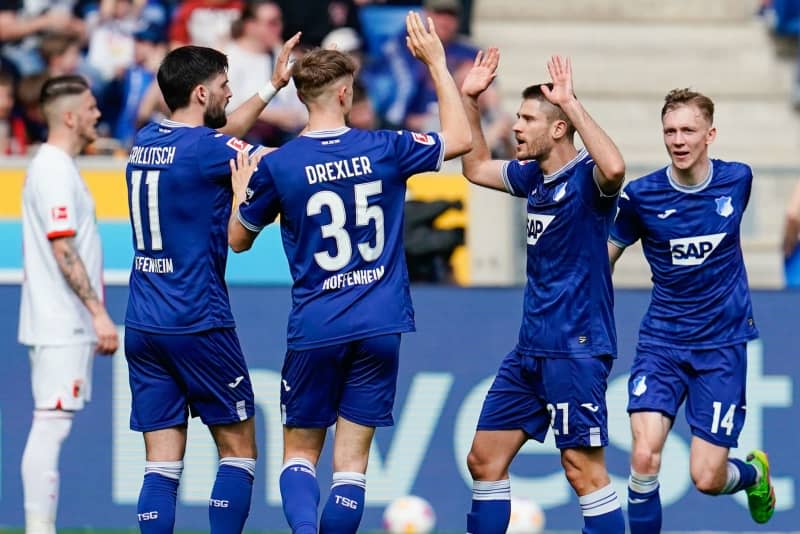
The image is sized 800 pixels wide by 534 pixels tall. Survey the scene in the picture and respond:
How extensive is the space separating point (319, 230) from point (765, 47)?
9187 millimetres

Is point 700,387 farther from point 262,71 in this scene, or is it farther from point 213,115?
point 262,71

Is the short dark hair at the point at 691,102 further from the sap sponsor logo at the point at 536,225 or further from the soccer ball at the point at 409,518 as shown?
the soccer ball at the point at 409,518

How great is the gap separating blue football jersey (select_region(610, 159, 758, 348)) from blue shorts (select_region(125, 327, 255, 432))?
198cm

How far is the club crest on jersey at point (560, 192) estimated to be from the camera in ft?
23.8

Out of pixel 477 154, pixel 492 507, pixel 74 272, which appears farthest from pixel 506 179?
pixel 74 272

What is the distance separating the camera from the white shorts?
8.61 m

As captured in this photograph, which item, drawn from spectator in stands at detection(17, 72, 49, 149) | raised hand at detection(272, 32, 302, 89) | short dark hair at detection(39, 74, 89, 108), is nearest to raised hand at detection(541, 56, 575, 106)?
raised hand at detection(272, 32, 302, 89)

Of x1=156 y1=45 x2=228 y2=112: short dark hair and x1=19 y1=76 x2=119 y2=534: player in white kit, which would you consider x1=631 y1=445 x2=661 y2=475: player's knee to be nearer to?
x1=156 y1=45 x2=228 y2=112: short dark hair

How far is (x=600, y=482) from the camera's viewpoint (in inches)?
291

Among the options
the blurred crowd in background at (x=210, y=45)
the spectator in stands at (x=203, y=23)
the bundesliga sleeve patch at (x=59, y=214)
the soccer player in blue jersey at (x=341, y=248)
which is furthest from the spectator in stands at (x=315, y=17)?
the soccer player in blue jersey at (x=341, y=248)

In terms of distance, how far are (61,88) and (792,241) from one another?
432 centimetres

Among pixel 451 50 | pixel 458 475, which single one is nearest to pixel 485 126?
pixel 451 50

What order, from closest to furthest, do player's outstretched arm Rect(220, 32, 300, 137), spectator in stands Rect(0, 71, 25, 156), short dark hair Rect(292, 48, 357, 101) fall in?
short dark hair Rect(292, 48, 357, 101)
player's outstretched arm Rect(220, 32, 300, 137)
spectator in stands Rect(0, 71, 25, 156)

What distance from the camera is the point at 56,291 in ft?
28.3
